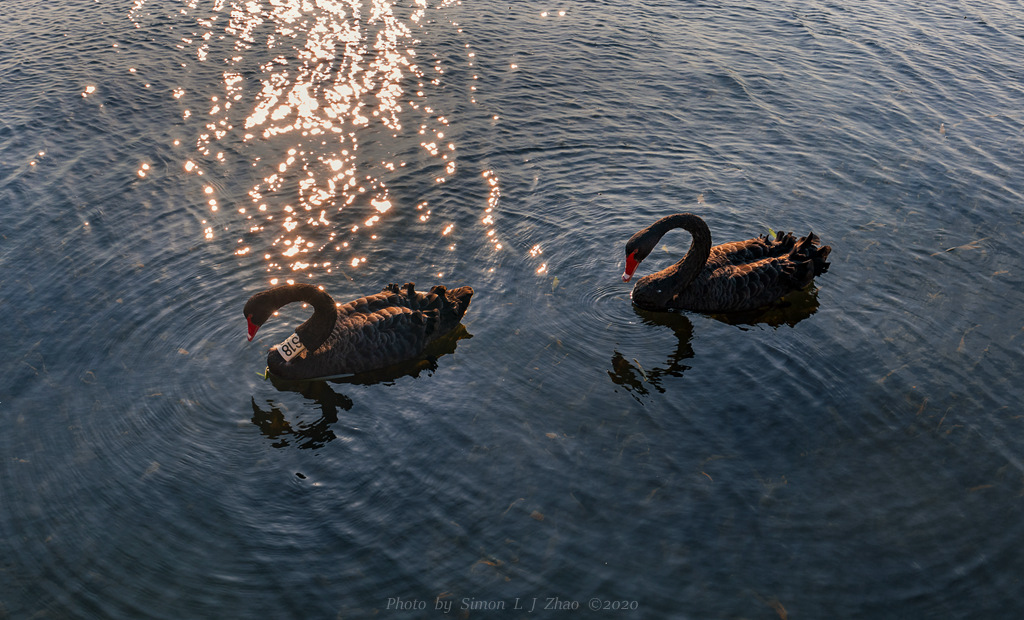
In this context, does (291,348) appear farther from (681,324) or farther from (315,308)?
(681,324)

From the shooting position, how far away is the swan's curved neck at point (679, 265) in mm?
13133

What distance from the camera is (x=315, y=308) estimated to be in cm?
1157

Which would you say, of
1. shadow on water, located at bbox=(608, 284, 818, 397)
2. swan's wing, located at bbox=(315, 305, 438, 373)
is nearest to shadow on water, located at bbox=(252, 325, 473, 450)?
swan's wing, located at bbox=(315, 305, 438, 373)

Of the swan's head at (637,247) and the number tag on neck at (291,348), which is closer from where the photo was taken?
the number tag on neck at (291,348)

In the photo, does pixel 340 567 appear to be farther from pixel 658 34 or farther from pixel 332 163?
pixel 658 34

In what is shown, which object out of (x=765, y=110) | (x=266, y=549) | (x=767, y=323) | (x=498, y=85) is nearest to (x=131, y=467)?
(x=266, y=549)

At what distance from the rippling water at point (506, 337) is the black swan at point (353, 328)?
1.42 ft

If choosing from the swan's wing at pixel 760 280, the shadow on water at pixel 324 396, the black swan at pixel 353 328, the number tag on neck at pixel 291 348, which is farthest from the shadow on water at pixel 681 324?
the number tag on neck at pixel 291 348

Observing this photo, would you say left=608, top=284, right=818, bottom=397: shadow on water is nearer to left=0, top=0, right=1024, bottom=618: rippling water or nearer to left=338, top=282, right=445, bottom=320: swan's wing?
left=0, top=0, right=1024, bottom=618: rippling water

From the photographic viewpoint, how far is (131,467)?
1026cm

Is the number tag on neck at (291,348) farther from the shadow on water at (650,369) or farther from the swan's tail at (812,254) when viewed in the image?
the swan's tail at (812,254)

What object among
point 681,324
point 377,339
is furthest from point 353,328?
point 681,324

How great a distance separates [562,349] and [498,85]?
428 inches

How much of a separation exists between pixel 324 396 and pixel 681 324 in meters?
6.10
